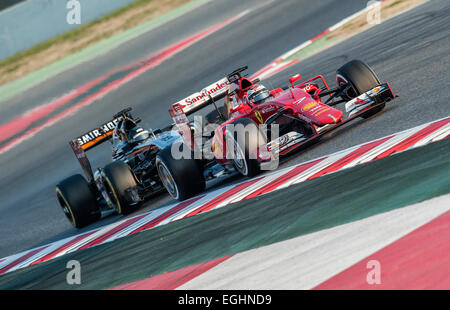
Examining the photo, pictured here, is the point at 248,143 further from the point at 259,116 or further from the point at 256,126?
the point at 259,116

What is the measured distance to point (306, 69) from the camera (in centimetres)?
1338

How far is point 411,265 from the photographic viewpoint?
11.3 feet

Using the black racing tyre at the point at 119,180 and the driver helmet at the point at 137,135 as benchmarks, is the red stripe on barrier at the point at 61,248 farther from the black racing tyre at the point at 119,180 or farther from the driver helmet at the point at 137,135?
the driver helmet at the point at 137,135

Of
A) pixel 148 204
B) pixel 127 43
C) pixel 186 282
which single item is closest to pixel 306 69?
pixel 148 204

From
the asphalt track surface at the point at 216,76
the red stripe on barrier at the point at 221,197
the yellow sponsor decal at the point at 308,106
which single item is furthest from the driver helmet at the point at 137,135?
the yellow sponsor decal at the point at 308,106

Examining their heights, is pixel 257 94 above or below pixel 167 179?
above

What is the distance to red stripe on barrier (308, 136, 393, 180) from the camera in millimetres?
6413

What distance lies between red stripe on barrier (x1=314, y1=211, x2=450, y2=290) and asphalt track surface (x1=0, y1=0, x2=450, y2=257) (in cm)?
343

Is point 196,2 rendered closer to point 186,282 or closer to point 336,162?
point 336,162

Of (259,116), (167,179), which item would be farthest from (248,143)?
(167,179)

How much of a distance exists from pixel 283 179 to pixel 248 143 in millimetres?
673

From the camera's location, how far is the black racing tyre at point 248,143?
736 centimetres

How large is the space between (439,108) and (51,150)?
9.63 metres

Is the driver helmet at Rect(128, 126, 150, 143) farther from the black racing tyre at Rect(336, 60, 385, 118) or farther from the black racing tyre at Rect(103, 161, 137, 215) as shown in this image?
the black racing tyre at Rect(336, 60, 385, 118)
